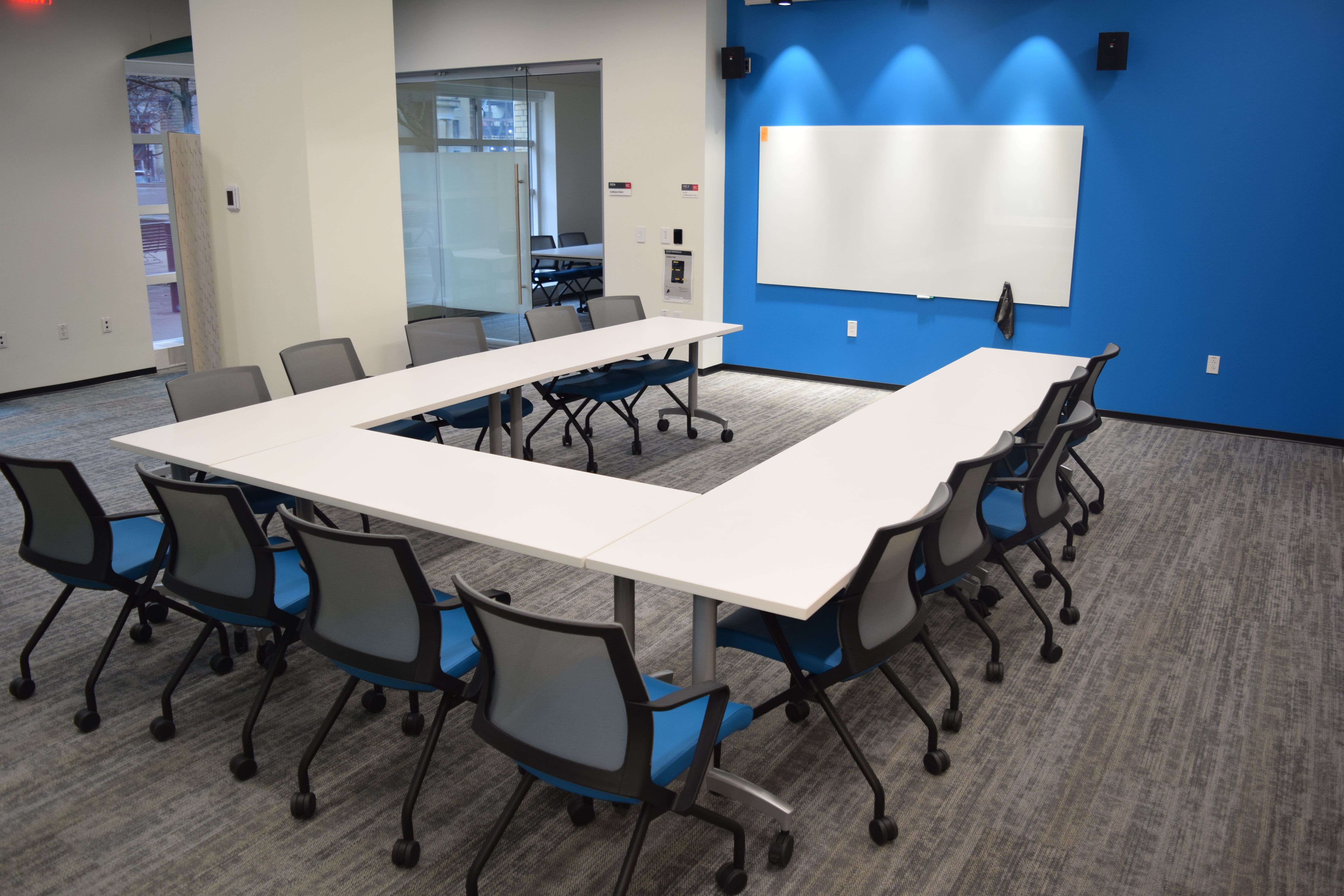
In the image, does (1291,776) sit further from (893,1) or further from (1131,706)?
(893,1)

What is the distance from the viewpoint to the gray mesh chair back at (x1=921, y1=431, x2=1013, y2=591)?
122 inches

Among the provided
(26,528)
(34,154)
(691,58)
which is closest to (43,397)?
(34,154)

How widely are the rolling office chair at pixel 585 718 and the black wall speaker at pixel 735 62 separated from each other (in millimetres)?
6883

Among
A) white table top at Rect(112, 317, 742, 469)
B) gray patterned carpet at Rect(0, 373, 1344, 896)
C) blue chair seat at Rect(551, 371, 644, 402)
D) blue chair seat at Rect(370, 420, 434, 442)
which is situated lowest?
gray patterned carpet at Rect(0, 373, 1344, 896)

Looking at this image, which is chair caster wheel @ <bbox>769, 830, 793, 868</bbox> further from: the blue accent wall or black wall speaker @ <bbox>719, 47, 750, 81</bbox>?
black wall speaker @ <bbox>719, 47, 750, 81</bbox>

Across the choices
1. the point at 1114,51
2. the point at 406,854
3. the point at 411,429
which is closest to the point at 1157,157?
the point at 1114,51

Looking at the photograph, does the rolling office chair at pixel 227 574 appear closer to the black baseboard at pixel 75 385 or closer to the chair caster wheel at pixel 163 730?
the chair caster wheel at pixel 163 730

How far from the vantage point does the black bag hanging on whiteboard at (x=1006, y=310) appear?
752 cm

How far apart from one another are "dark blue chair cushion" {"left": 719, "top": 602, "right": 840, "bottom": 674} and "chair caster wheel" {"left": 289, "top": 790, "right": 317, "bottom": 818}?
1.24 metres

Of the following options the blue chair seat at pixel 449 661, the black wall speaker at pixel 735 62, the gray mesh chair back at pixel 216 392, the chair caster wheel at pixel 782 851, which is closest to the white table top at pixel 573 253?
the black wall speaker at pixel 735 62

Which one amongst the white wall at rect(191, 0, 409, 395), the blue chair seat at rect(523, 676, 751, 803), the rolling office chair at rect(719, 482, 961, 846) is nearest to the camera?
the blue chair seat at rect(523, 676, 751, 803)

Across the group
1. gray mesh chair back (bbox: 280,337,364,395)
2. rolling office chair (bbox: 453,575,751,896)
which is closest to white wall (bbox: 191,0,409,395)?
gray mesh chair back (bbox: 280,337,364,395)

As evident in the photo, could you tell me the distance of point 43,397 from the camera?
25.4ft

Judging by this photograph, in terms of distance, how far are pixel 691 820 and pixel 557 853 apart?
40 cm
